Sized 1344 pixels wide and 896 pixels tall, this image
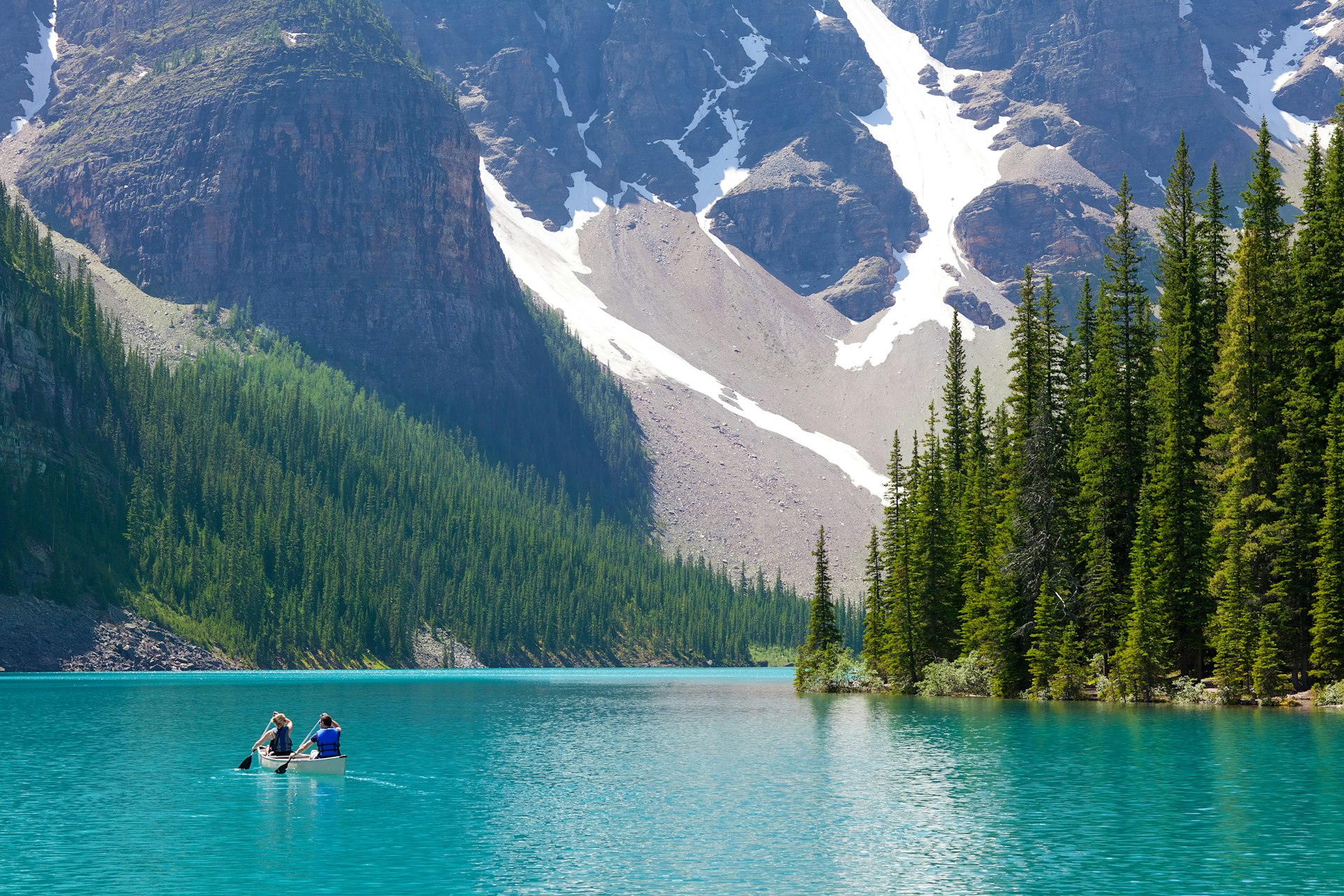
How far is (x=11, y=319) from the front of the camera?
173 meters

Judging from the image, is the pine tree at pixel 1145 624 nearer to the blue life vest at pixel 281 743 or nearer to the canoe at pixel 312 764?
the canoe at pixel 312 764

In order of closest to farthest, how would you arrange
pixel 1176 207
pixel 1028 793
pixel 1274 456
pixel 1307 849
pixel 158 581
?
pixel 1307 849, pixel 1028 793, pixel 1274 456, pixel 1176 207, pixel 158 581

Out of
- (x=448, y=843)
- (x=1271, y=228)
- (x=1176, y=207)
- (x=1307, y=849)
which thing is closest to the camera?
(x=1307, y=849)

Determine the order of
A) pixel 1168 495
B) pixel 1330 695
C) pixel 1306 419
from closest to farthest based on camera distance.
→ pixel 1330 695, pixel 1306 419, pixel 1168 495

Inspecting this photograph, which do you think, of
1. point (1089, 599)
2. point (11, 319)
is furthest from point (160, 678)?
point (1089, 599)

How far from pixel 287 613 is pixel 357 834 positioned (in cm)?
14551

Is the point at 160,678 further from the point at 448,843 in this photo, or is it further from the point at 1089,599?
the point at 448,843

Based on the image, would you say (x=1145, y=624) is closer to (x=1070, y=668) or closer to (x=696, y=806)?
(x=1070, y=668)

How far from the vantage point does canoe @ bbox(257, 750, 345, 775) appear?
5144 cm

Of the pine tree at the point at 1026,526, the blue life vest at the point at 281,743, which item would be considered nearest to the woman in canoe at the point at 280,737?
the blue life vest at the point at 281,743

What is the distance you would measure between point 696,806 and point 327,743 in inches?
609

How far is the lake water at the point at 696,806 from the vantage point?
32281mm

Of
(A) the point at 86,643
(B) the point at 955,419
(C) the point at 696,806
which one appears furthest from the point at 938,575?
(A) the point at 86,643

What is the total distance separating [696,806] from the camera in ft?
142
